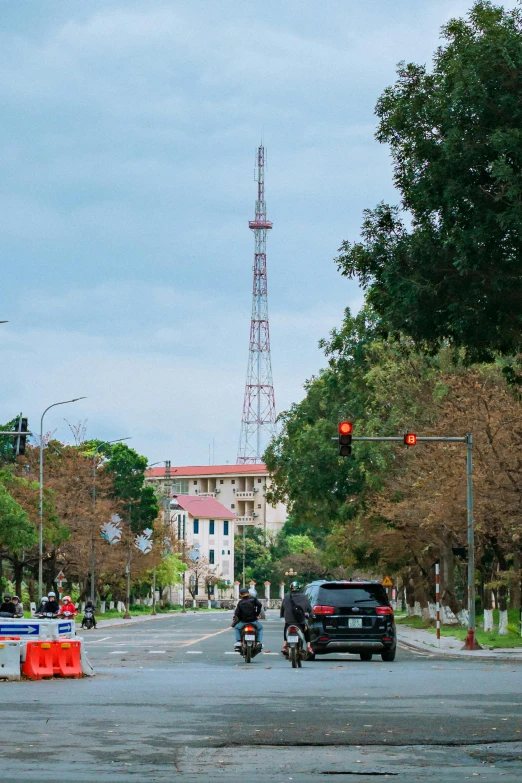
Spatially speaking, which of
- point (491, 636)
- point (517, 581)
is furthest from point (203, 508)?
point (517, 581)

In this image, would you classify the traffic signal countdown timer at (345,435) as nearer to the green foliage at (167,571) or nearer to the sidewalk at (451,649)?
the sidewalk at (451,649)

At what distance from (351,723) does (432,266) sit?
10126 millimetres

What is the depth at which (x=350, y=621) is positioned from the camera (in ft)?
98.2

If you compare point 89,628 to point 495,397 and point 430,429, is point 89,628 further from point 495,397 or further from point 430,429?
point 495,397

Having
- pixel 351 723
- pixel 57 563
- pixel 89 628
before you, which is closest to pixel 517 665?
pixel 351 723

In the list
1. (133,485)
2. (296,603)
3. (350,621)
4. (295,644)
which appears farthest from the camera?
(133,485)

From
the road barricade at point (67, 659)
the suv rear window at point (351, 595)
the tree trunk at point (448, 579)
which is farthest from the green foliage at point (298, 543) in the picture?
the road barricade at point (67, 659)

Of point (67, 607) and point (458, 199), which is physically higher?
point (458, 199)

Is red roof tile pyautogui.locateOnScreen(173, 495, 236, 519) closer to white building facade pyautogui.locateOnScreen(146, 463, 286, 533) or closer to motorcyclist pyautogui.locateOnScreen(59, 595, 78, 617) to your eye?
white building facade pyautogui.locateOnScreen(146, 463, 286, 533)

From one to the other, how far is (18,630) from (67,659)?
1449 mm

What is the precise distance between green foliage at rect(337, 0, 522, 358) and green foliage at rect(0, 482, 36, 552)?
4044 centimetres

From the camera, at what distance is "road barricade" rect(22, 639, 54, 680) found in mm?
23219

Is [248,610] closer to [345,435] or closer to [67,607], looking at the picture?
[345,435]

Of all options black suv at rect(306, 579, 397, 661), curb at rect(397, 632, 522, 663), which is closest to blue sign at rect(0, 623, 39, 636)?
black suv at rect(306, 579, 397, 661)
